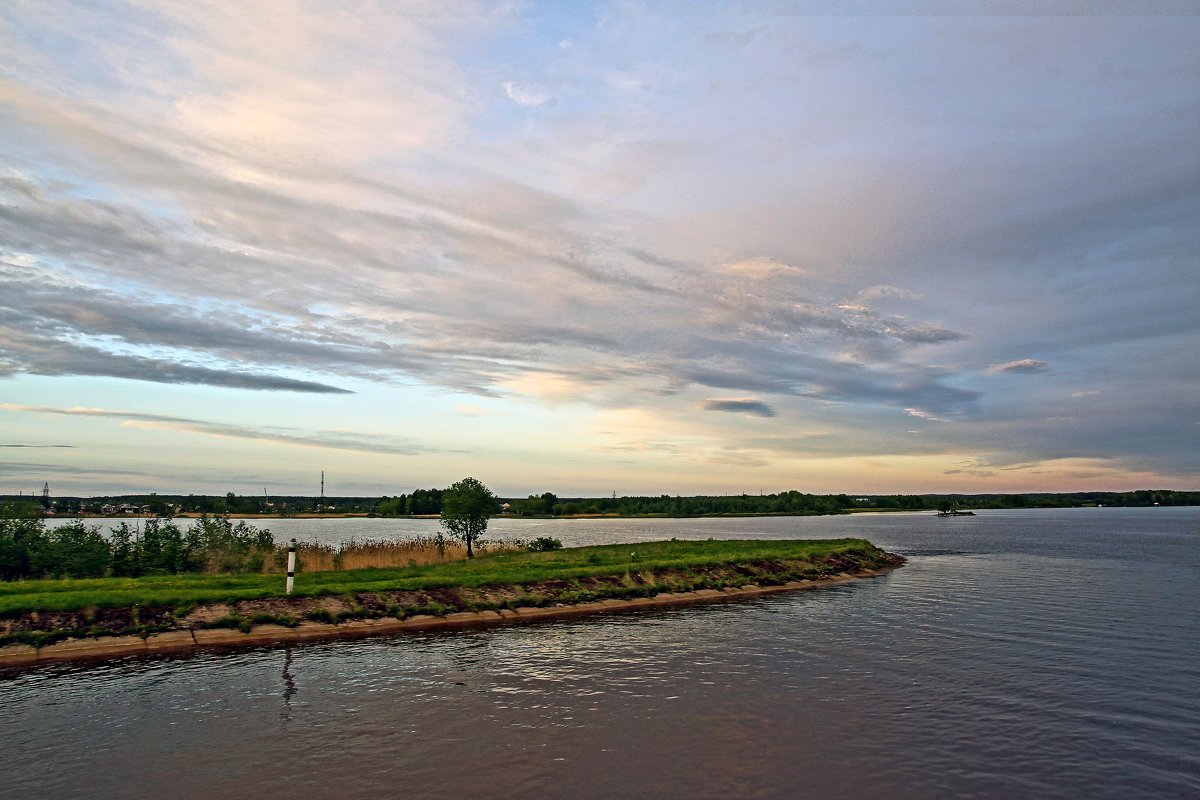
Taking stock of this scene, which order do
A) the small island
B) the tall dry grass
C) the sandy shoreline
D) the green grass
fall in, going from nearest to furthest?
the sandy shoreline < the small island < the green grass < the tall dry grass

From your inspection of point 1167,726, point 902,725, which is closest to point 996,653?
point 1167,726

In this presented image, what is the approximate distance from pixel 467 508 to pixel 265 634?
90.8ft

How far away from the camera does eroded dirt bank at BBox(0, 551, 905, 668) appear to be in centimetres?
2175

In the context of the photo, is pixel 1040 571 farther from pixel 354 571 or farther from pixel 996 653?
pixel 354 571

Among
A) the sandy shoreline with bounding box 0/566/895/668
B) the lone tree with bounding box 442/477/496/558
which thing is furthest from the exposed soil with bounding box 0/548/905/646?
the lone tree with bounding box 442/477/496/558

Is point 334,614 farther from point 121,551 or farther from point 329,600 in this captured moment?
point 121,551

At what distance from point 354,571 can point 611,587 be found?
12.9 meters

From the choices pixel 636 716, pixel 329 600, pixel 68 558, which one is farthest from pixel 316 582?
pixel 636 716

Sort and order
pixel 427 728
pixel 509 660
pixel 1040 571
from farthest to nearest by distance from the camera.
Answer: pixel 1040 571 < pixel 509 660 < pixel 427 728

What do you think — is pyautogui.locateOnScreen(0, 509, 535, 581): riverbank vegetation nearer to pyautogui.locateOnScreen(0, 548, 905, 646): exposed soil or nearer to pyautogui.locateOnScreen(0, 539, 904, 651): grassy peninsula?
pyautogui.locateOnScreen(0, 539, 904, 651): grassy peninsula

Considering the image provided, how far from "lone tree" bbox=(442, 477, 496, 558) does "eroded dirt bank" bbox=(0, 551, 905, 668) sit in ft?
61.5

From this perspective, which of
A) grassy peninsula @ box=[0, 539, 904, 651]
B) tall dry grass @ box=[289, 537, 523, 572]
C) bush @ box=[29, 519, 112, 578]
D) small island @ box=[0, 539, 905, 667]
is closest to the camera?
small island @ box=[0, 539, 905, 667]

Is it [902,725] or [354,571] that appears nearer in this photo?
[902,725]

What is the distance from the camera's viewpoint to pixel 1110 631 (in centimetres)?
2747
